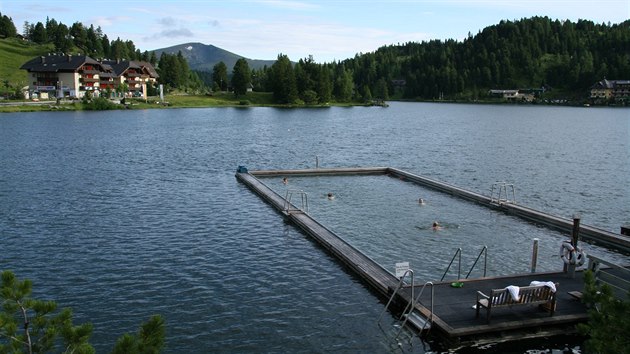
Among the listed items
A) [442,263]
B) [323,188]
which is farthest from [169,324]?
[323,188]

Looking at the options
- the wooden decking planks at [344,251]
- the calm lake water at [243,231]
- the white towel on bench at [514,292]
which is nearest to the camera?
the white towel on bench at [514,292]

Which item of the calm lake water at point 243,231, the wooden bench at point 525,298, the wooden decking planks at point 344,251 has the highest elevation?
the wooden bench at point 525,298

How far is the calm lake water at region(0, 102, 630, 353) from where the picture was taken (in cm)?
2412

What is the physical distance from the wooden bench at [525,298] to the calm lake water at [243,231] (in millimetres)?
1805

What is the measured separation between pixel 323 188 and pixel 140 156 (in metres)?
37.4

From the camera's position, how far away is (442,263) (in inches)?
1222

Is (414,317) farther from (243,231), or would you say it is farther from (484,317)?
(243,231)

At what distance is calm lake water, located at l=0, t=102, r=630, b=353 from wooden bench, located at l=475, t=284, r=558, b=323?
1805mm

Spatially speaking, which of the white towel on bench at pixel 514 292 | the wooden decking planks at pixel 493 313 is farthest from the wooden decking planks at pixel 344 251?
the white towel on bench at pixel 514 292

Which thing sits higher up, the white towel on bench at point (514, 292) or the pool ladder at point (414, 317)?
the white towel on bench at point (514, 292)

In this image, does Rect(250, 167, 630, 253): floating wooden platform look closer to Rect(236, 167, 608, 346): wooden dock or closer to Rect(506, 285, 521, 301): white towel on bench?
Rect(236, 167, 608, 346): wooden dock

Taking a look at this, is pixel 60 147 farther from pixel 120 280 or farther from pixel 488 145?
pixel 488 145

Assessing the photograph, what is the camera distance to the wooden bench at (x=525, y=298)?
2205 centimetres

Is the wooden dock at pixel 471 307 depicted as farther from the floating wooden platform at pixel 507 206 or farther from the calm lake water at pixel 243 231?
the floating wooden platform at pixel 507 206
